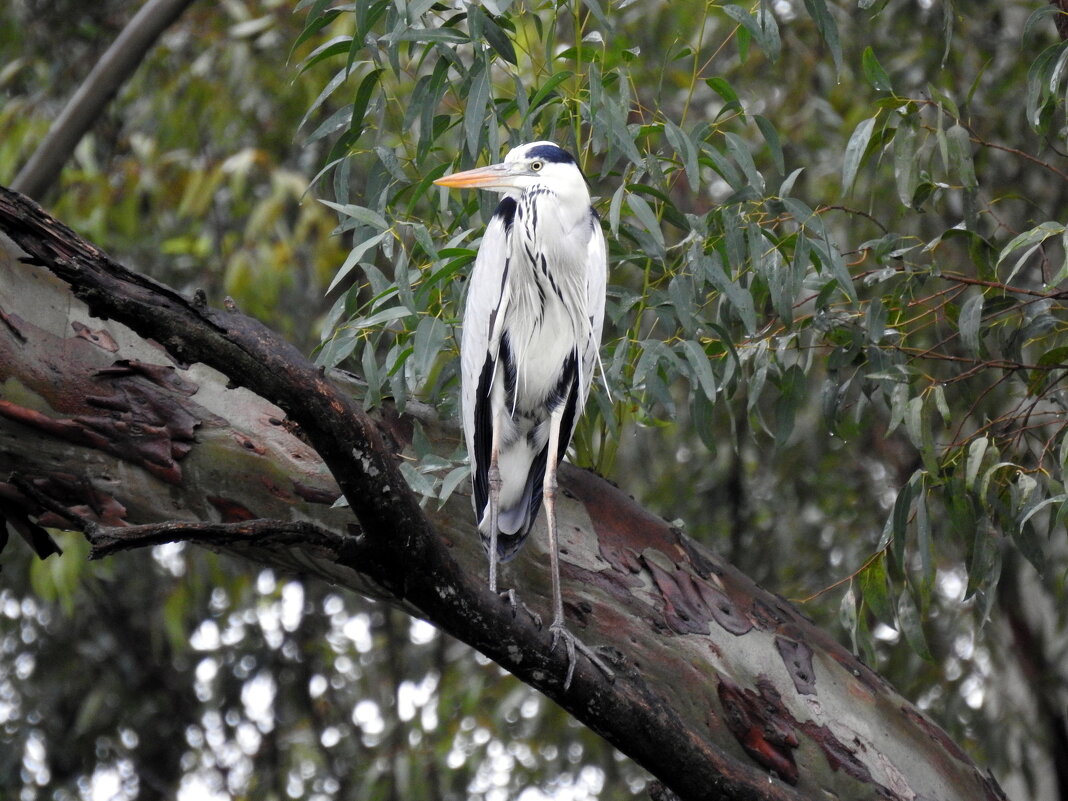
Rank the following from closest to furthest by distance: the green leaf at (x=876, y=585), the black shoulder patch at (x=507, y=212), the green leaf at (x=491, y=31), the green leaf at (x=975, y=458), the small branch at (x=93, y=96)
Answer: the green leaf at (x=491, y=31) < the green leaf at (x=975, y=458) < the green leaf at (x=876, y=585) < the black shoulder patch at (x=507, y=212) < the small branch at (x=93, y=96)

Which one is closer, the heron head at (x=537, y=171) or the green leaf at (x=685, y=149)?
the green leaf at (x=685, y=149)

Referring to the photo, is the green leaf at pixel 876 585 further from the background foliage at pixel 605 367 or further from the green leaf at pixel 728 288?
the green leaf at pixel 728 288

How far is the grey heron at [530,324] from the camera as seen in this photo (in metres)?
1.74

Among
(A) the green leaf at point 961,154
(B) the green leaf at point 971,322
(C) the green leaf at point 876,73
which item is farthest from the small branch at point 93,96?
(B) the green leaf at point 971,322

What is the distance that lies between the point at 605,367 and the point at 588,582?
13.6 inches

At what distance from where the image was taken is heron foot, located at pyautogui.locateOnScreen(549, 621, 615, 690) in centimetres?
128

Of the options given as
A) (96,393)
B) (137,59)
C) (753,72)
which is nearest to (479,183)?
(96,393)

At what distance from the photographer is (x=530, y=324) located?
1.86 m

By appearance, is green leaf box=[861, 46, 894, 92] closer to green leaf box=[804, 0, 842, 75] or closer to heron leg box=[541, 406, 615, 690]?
green leaf box=[804, 0, 842, 75]

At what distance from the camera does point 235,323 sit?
106cm

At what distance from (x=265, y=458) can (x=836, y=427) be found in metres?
0.85

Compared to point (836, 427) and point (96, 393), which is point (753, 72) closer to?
point (836, 427)

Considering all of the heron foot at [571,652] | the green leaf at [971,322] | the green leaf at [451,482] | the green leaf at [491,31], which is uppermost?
the green leaf at [491,31]

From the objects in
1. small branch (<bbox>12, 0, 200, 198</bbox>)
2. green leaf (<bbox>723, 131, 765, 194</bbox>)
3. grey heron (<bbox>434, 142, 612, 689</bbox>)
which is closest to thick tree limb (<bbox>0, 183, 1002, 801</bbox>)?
grey heron (<bbox>434, 142, 612, 689</bbox>)
